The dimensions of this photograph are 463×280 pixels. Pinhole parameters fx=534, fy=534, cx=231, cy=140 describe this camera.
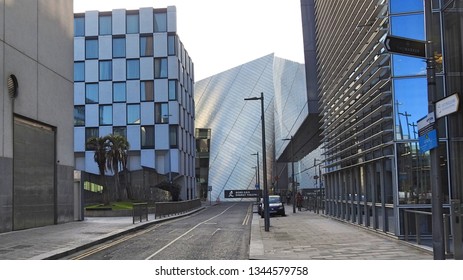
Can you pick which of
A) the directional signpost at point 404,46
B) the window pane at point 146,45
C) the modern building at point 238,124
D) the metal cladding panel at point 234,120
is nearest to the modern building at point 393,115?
the directional signpost at point 404,46

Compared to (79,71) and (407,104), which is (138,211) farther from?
(79,71)

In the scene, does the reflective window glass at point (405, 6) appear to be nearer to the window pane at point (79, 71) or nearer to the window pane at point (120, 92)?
the window pane at point (120, 92)

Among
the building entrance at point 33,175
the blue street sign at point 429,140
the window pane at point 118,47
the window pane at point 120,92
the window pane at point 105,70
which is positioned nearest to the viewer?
the blue street sign at point 429,140

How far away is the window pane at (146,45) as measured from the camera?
6962 cm

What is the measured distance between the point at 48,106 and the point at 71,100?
3465mm

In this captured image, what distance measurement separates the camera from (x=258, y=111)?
104m

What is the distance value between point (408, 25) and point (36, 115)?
53.4 feet

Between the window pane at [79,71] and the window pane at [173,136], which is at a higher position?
the window pane at [79,71]

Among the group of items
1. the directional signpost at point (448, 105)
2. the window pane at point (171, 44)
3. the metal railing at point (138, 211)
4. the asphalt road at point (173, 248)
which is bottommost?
the asphalt road at point (173, 248)

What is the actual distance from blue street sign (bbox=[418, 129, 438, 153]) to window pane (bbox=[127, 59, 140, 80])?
64.0 meters

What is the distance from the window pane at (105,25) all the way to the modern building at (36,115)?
43512mm

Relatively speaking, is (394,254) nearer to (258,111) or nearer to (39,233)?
(39,233)

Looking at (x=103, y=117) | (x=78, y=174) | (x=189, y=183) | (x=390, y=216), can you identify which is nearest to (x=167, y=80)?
(x=103, y=117)
